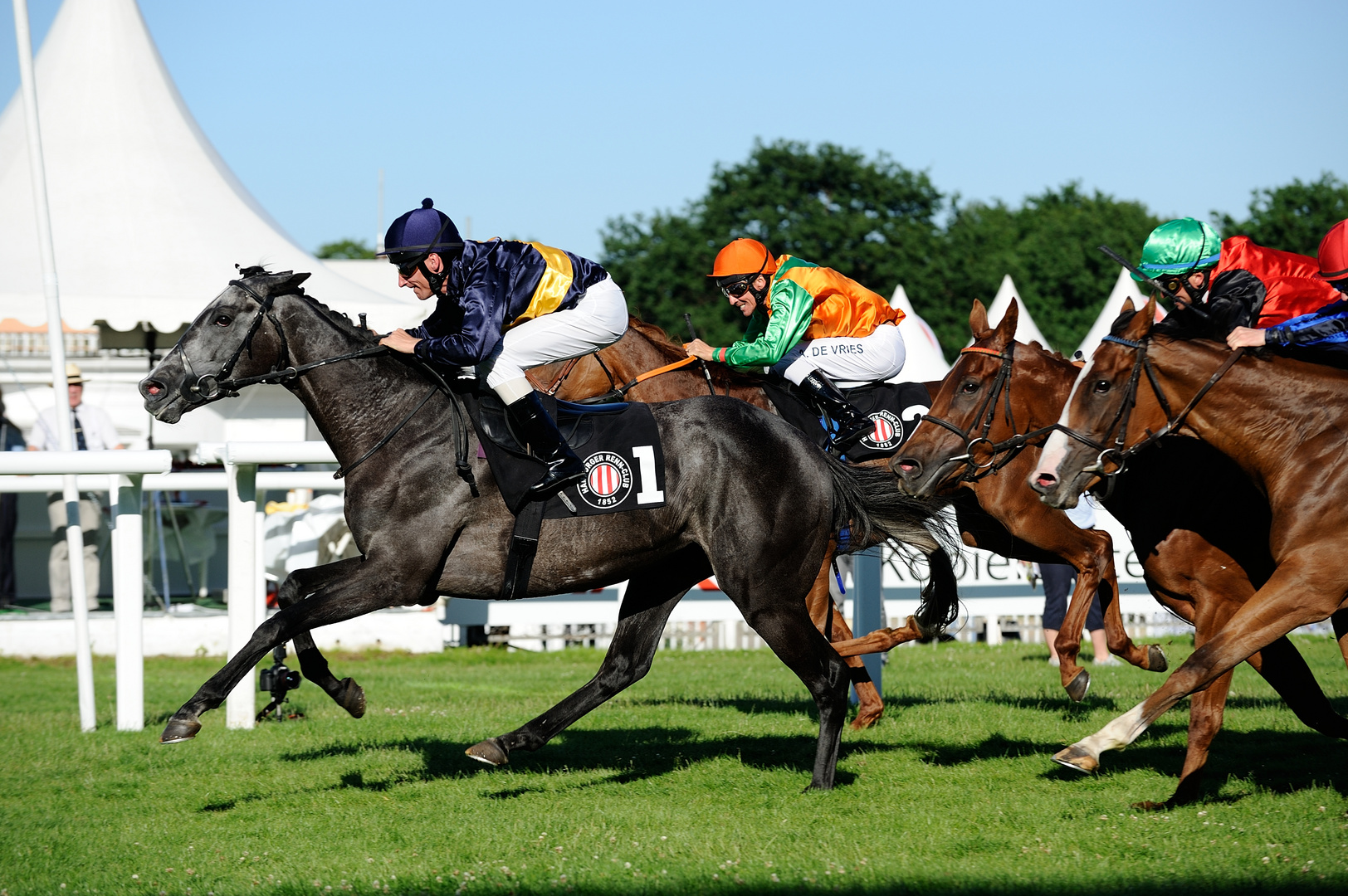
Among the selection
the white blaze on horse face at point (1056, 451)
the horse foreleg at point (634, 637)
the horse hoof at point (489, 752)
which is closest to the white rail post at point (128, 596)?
the horse foreleg at point (634, 637)

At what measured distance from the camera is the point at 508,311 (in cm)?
547

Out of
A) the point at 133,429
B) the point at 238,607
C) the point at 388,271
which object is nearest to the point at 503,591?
the point at 238,607

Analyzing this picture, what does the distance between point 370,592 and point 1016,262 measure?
164 feet

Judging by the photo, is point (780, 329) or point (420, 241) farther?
point (780, 329)

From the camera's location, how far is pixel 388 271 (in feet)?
72.0

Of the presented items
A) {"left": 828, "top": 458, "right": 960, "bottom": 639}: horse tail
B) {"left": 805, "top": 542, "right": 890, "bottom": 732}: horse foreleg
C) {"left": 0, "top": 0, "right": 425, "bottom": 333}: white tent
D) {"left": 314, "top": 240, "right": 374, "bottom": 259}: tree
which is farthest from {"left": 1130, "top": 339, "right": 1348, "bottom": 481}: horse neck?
{"left": 314, "top": 240, "right": 374, "bottom": 259}: tree

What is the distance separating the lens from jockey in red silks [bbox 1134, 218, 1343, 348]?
5.13 meters

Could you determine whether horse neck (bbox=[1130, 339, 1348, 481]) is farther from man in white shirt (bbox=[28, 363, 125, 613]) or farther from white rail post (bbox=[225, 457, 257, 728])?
man in white shirt (bbox=[28, 363, 125, 613])

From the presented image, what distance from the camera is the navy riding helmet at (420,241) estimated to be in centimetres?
538

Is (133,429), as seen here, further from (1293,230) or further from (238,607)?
(1293,230)

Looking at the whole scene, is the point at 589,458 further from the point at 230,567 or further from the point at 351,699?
the point at 230,567

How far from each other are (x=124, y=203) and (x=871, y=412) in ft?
30.0

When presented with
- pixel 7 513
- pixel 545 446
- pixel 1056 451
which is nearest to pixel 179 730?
pixel 545 446

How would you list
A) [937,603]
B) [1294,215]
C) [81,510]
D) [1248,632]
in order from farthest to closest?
[1294,215] < [81,510] < [937,603] < [1248,632]
